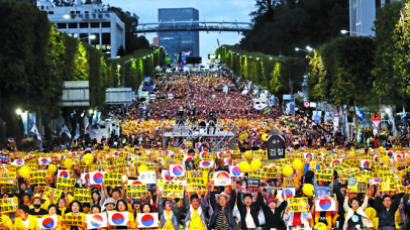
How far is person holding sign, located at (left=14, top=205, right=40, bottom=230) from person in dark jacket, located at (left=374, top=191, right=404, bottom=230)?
5.59m

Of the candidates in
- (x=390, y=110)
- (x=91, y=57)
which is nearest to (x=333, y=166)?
(x=390, y=110)

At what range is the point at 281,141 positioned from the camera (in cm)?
1870

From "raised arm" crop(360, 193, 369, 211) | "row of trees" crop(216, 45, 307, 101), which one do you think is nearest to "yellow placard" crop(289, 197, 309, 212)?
"raised arm" crop(360, 193, 369, 211)

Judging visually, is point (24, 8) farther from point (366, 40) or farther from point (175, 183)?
point (175, 183)

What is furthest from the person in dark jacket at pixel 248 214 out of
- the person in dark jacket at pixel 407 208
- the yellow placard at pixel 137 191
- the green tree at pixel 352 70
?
the green tree at pixel 352 70

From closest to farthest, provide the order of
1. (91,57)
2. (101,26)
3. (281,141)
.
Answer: (281,141) → (91,57) → (101,26)

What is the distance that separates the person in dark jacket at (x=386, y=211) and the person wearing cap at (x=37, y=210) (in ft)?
18.2

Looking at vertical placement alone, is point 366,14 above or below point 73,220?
above

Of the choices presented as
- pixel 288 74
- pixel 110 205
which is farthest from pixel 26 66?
pixel 288 74

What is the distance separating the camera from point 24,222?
13453mm

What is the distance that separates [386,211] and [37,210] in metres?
5.79

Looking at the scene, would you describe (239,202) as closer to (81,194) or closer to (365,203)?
(365,203)

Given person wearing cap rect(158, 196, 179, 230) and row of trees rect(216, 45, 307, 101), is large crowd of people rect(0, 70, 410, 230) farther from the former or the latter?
row of trees rect(216, 45, 307, 101)

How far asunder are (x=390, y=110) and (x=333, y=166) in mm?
29282
